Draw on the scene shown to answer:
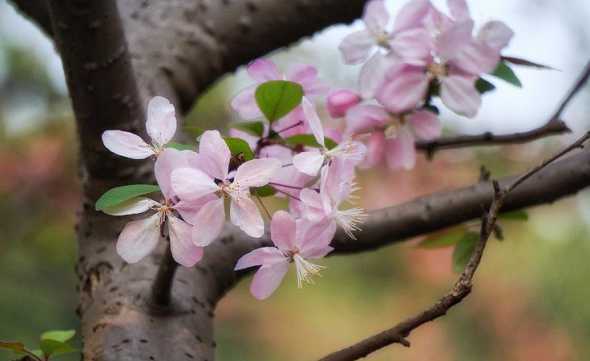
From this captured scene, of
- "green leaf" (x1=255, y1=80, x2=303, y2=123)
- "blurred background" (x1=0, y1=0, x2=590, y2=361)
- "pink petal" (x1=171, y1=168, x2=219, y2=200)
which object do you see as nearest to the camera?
"pink petal" (x1=171, y1=168, x2=219, y2=200)

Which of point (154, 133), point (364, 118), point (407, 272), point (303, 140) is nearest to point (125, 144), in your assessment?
point (154, 133)

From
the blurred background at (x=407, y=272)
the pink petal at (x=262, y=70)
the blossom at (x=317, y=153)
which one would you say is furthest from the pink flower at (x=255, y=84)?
the blurred background at (x=407, y=272)

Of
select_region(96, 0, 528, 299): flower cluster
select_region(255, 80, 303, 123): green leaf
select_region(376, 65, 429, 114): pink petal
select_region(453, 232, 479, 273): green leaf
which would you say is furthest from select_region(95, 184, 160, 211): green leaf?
select_region(453, 232, 479, 273): green leaf

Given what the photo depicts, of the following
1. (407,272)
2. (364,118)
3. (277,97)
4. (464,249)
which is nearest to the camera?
(277,97)

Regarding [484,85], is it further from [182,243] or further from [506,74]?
[182,243]

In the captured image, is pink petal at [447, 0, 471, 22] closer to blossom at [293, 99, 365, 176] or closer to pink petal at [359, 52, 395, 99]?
pink petal at [359, 52, 395, 99]

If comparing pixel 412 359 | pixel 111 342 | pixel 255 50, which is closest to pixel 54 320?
pixel 255 50
